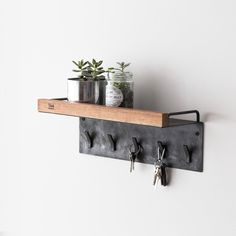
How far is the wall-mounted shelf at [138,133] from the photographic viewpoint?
5.30ft

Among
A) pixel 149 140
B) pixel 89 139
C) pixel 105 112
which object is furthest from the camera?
pixel 89 139

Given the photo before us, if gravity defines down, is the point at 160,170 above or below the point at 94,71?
below

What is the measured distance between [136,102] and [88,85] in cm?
16

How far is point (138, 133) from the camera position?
5.91ft

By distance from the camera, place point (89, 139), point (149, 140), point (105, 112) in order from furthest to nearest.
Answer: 1. point (89, 139)
2. point (149, 140)
3. point (105, 112)

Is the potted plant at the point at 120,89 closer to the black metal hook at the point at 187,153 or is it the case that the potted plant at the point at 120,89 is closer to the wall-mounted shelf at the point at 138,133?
the wall-mounted shelf at the point at 138,133

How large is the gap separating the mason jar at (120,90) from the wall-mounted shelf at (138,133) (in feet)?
0.15

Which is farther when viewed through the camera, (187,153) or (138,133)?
(138,133)

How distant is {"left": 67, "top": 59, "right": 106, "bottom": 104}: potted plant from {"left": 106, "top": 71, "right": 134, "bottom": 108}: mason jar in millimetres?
53

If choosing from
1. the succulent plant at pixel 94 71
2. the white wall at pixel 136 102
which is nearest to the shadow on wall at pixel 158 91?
the white wall at pixel 136 102

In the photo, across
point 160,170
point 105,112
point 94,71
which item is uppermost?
point 94,71

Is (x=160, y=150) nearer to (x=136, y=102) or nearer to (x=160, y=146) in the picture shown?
(x=160, y=146)

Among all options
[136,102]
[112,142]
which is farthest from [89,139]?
[136,102]

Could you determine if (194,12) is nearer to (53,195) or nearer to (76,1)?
(76,1)
